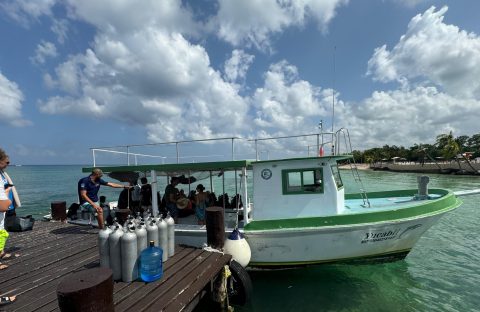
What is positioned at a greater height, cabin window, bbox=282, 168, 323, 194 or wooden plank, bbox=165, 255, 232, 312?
cabin window, bbox=282, 168, 323, 194

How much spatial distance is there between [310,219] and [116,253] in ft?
14.4

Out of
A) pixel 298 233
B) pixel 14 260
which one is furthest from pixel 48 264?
pixel 298 233

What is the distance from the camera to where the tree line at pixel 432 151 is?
2554 inches

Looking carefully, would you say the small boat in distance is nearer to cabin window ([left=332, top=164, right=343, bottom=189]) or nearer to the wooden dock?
cabin window ([left=332, top=164, right=343, bottom=189])

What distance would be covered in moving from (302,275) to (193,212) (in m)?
4.18

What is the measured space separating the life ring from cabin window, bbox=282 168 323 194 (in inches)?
95.4

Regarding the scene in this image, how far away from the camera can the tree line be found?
213 feet

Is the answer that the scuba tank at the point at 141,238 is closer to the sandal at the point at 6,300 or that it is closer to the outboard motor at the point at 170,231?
the outboard motor at the point at 170,231

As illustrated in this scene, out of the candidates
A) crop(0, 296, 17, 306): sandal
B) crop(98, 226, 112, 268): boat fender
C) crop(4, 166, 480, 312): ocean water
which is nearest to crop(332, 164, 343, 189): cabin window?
crop(4, 166, 480, 312): ocean water

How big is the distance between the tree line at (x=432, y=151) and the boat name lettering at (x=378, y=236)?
7139 centimetres

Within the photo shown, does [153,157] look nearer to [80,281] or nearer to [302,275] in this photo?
[302,275]

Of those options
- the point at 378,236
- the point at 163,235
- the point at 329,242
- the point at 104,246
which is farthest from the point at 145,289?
the point at 378,236

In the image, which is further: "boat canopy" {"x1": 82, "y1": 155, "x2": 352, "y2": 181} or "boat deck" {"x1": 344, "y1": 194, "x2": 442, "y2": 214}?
"boat deck" {"x1": 344, "y1": 194, "x2": 442, "y2": 214}

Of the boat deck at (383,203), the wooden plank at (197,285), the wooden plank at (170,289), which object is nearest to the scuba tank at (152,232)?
the wooden plank at (170,289)
